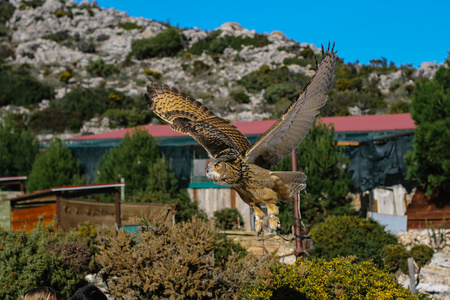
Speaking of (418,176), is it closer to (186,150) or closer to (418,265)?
(418,265)

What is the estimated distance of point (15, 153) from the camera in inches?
987

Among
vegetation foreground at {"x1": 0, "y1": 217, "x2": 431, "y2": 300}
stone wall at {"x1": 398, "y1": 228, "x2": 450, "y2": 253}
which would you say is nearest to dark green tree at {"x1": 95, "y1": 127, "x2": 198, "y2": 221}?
stone wall at {"x1": 398, "y1": 228, "x2": 450, "y2": 253}

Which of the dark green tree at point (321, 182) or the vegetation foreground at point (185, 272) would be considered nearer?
the vegetation foreground at point (185, 272)

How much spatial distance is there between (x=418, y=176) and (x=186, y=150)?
9.41 metres

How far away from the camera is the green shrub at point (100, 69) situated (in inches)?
2173

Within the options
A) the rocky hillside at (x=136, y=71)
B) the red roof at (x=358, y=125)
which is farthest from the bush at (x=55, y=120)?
the red roof at (x=358, y=125)

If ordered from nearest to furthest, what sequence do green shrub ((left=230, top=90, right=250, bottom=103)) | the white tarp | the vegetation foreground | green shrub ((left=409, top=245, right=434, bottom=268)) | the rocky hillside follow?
the vegetation foreground → green shrub ((left=409, top=245, right=434, bottom=268)) → the white tarp → the rocky hillside → green shrub ((left=230, top=90, right=250, bottom=103))

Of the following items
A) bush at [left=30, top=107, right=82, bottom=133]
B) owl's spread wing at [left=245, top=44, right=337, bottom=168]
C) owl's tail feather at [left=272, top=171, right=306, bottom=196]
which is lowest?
owl's tail feather at [left=272, top=171, right=306, bottom=196]

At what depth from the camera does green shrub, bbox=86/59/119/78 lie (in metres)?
55.2

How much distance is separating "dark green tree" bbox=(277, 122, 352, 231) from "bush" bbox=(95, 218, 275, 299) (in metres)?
8.36

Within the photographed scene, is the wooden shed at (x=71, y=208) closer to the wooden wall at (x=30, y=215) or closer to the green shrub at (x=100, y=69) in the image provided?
the wooden wall at (x=30, y=215)

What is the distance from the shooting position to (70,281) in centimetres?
966

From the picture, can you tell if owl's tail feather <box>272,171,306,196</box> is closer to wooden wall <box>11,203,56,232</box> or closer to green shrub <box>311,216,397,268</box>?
green shrub <box>311,216,397,268</box>

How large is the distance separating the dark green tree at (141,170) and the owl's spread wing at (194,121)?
552 inches
